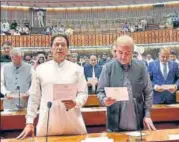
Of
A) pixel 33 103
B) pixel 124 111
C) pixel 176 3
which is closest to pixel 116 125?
pixel 124 111

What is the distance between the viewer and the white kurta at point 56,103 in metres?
2.64

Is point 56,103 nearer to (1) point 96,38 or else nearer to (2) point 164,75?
(2) point 164,75

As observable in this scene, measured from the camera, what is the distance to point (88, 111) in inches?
159

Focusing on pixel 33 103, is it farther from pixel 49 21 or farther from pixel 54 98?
pixel 49 21

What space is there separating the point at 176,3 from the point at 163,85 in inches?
434

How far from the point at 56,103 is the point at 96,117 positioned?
145cm

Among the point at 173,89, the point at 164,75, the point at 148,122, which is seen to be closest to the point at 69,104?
the point at 148,122

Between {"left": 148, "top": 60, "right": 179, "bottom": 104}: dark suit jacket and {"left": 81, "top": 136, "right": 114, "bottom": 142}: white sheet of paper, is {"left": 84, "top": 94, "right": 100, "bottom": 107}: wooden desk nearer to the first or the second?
{"left": 148, "top": 60, "right": 179, "bottom": 104}: dark suit jacket

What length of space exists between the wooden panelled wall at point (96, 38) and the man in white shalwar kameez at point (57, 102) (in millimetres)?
10804

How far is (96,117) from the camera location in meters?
4.04

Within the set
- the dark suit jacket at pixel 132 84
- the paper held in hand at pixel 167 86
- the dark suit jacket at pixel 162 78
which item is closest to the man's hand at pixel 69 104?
the dark suit jacket at pixel 132 84

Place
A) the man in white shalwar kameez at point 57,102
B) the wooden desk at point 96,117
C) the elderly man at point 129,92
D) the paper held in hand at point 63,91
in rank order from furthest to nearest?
the wooden desk at point 96,117 → the elderly man at point 129,92 → the man in white shalwar kameez at point 57,102 → the paper held in hand at point 63,91

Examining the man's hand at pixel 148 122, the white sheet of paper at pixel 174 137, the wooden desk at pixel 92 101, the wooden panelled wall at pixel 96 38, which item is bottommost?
the wooden desk at pixel 92 101

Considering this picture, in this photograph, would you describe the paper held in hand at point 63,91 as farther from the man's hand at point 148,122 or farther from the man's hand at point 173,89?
the man's hand at point 173,89
